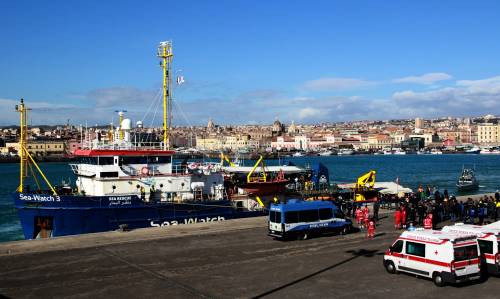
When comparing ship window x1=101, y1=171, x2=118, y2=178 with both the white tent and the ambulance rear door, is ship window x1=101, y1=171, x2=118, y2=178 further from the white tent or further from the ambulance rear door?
the white tent

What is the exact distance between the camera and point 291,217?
2066 cm

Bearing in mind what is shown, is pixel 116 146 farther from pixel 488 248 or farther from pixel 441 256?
pixel 488 248

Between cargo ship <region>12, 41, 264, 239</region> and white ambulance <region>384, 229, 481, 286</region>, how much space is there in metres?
12.8

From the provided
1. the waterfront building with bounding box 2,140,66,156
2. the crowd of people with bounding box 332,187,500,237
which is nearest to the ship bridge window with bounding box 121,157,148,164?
the crowd of people with bounding box 332,187,500,237

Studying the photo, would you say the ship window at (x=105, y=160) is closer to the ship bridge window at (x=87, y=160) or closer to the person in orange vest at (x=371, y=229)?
the ship bridge window at (x=87, y=160)

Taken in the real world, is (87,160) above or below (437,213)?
above

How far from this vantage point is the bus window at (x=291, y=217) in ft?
67.4

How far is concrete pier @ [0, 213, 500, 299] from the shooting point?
13781mm

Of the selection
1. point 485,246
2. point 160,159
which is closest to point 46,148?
point 160,159

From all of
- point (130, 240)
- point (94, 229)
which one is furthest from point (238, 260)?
point (94, 229)

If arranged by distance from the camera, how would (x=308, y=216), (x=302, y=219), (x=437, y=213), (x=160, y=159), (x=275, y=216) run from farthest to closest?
(x=160, y=159), (x=437, y=213), (x=308, y=216), (x=302, y=219), (x=275, y=216)

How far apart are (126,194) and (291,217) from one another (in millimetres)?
9622

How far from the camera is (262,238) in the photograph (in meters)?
21.5

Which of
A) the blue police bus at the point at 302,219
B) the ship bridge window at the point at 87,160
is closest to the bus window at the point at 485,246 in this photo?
the blue police bus at the point at 302,219
